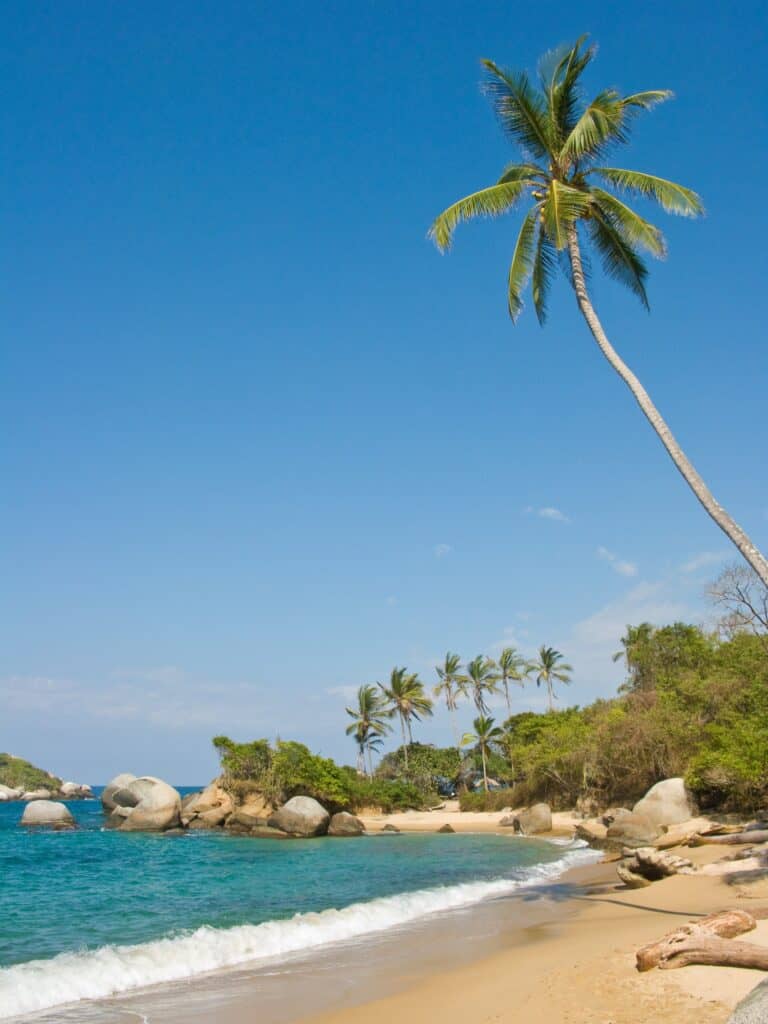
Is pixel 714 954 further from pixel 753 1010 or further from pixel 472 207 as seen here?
pixel 472 207

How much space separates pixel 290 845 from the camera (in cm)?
3716

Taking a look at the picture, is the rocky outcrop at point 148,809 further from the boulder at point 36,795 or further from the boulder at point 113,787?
the boulder at point 36,795

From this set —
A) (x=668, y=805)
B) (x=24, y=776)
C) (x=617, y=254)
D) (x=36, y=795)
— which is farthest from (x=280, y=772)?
(x=24, y=776)

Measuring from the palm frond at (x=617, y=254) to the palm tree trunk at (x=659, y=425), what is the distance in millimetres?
846

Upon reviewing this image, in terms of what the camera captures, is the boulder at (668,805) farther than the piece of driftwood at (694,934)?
Yes

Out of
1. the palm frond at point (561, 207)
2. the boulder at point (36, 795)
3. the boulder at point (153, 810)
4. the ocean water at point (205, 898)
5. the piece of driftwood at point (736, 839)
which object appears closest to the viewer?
the ocean water at point (205, 898)

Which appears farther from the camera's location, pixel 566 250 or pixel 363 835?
pixel 363 835

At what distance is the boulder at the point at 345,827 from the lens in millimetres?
43125

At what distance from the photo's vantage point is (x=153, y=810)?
46281mm

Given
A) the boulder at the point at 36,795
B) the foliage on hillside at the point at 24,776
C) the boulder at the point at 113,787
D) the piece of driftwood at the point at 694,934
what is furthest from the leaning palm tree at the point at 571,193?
the foliage on hillside at the point at 24,776

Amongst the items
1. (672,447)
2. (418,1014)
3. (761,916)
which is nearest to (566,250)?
(672,447)

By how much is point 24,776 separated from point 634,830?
133637 millimetres

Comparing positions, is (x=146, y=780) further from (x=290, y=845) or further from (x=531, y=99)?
(x=531, y=99)

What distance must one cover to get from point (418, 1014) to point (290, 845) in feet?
102
